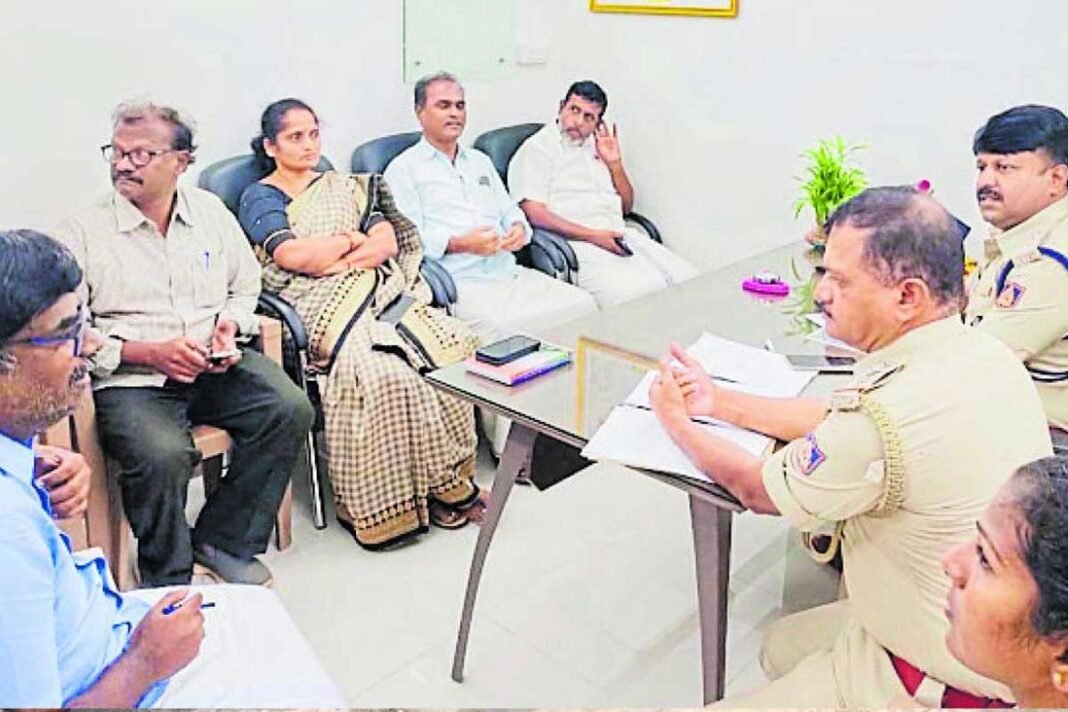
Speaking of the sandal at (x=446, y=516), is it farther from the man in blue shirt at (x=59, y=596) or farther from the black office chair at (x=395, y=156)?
the man in blue shirt at (x=59, y=596)

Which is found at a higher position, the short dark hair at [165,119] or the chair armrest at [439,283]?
the short dark hair at [165,119]

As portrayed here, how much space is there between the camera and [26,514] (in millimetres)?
1115

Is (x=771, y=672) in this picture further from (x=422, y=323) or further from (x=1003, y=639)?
(x=422, y=323)

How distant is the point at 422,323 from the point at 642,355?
3.24 ft

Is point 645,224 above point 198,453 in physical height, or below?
above

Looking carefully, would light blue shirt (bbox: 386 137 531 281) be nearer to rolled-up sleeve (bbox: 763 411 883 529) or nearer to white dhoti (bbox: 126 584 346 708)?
white dhoti (bbox: 126 584 346 708)

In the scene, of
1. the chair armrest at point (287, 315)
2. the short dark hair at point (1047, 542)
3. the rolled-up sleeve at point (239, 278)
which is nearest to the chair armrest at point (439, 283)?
the chair armrest at point (287, 315)

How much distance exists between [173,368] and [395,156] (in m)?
1.43

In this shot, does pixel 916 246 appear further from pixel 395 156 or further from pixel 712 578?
pixel 395 156

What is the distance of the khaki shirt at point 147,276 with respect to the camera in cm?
233

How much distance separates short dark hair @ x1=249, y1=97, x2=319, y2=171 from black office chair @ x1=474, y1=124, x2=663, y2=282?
993 millimetres

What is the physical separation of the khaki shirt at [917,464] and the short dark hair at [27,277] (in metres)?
1.05

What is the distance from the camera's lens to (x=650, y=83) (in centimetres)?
411

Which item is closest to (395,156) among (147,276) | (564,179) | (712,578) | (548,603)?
(564,179)
